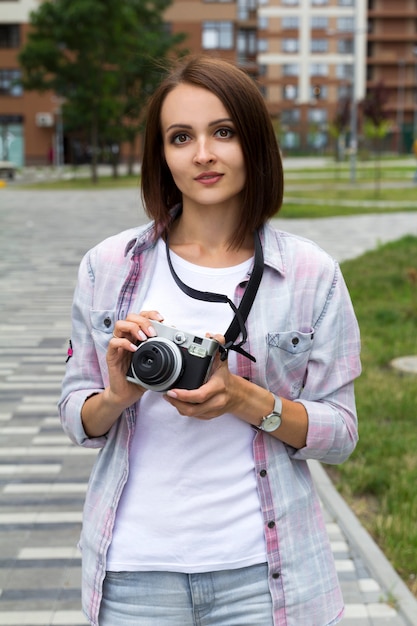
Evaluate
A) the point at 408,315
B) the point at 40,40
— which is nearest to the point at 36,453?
the point at 408,315

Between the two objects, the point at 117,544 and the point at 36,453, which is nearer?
the point at 117,544

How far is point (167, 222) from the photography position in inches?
88.7

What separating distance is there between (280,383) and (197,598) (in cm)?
48

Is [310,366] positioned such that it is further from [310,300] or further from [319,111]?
[319,111]

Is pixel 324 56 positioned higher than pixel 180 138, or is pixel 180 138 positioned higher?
pixel 324 56

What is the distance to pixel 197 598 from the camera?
78.8 inches

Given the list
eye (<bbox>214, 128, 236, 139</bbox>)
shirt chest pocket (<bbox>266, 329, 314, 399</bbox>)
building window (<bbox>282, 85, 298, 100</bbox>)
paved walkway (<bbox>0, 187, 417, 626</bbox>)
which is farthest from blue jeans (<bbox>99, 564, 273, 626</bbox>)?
building window (<bbox>282, 85, 298, 100</bbox>)

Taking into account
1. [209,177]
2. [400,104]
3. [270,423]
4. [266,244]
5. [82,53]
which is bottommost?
[270,423]

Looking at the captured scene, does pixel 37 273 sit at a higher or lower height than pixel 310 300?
lower

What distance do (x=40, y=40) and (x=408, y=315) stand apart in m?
35.6

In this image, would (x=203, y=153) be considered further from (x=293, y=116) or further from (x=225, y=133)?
(x=293, y=116)

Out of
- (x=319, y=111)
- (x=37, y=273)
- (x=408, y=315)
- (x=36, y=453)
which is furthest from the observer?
(x=319, y=111)

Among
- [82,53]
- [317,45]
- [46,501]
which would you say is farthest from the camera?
[317,45]

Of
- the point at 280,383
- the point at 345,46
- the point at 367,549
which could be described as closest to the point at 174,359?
the point at 280,383
